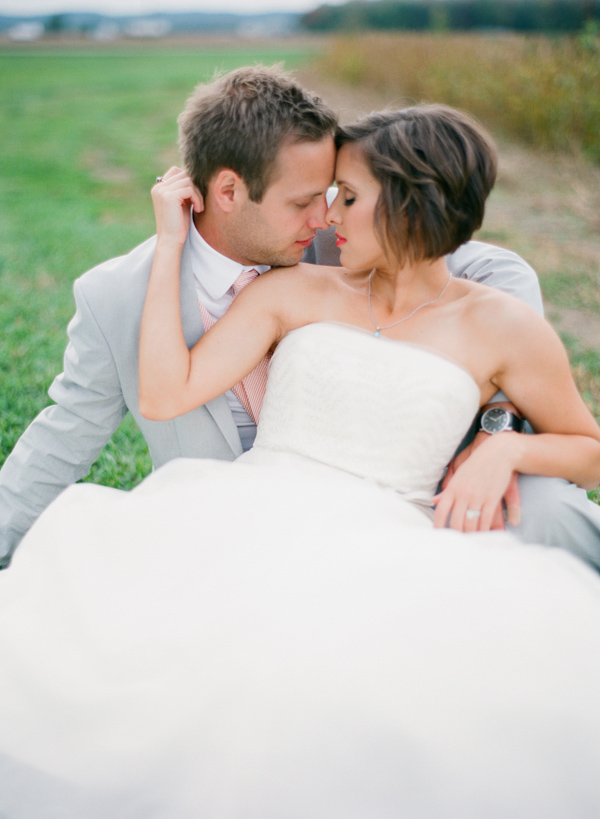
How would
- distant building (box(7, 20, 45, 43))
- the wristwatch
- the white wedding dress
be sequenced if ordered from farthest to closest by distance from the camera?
distant building (box(7, 20, 45, 43)) < the wristwatch < the white wedding dress

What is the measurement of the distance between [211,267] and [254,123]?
0.49 meters

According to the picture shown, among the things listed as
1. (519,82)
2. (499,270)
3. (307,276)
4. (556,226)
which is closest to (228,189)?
(307,276)

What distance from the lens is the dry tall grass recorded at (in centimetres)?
990

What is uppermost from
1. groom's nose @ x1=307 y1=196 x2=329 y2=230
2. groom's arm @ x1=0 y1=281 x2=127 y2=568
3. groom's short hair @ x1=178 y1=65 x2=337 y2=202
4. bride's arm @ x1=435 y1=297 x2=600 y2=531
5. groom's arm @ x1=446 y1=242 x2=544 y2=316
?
groom's short hair @ x1=178 y1=65 x2=337 y2=202

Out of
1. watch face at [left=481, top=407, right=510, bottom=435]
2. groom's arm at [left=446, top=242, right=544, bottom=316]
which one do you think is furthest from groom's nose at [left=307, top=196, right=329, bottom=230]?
watch face at [left=481, top=407, right=510, bottom=435]

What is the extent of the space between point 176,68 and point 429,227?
38.4m

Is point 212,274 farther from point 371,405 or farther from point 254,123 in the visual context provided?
point 371,405

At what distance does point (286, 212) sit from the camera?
2.40m

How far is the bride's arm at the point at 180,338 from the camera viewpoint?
2158mm

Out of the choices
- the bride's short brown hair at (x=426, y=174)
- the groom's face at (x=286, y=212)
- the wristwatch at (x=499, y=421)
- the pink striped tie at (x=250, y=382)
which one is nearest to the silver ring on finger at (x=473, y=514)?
the wristwatch at (x=499, y=421)

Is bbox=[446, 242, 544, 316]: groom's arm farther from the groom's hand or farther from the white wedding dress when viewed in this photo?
the white wedding dress

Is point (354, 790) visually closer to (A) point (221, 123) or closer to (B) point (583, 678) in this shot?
(B) point (583, 678)

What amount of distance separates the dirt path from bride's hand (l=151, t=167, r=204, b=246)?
0.64 metres

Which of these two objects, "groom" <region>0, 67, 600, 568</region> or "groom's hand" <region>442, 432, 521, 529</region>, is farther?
"groom" <region>0, 67, 600, 568</region>
